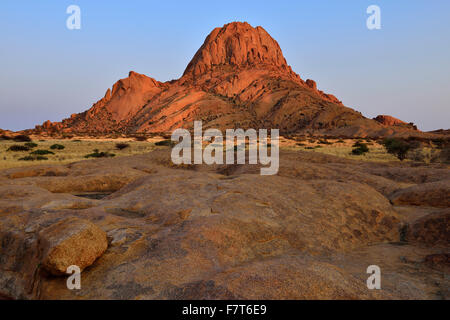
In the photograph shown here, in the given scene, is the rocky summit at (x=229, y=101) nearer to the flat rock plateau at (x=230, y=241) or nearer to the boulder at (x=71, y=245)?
the flat rock plateau at (x=230, y=241)

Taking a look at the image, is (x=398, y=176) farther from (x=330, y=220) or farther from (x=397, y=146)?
(x=397, y=146)

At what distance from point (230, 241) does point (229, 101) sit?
10244cm

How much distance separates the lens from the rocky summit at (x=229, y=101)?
9162 centimetres

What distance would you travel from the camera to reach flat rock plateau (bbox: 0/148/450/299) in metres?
3.11

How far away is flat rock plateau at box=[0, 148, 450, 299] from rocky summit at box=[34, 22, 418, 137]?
78394mm

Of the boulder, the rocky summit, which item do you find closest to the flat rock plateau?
the boulder

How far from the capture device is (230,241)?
4.35 meters

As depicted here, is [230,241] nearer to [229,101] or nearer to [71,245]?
[71,245]

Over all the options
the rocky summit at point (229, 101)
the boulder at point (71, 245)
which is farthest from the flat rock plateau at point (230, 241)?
the rocky summit at point (229, 101)

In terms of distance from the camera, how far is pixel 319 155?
15930 mm

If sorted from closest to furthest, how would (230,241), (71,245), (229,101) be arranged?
(71,245)
(230,241)
(229,101)

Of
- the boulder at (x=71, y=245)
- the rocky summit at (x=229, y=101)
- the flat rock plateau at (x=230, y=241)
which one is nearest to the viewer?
the flat rock plateau at (x=230, y=241)

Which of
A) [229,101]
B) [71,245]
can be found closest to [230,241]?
[71,245]

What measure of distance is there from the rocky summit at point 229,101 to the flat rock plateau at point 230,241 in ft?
257
